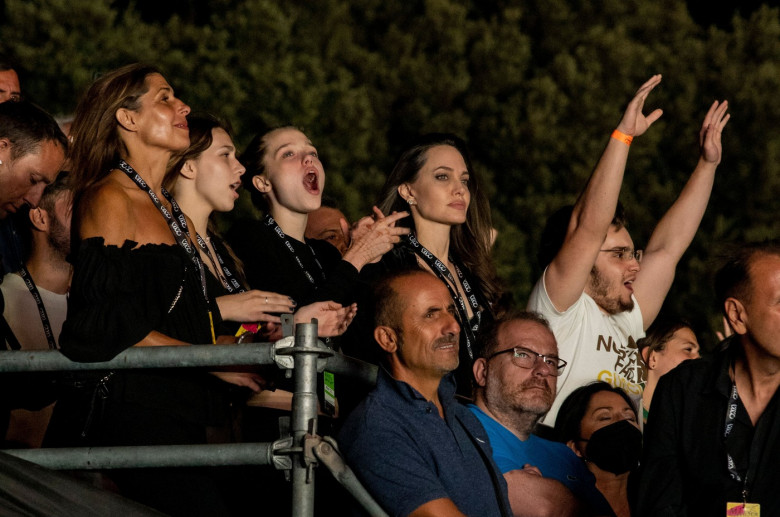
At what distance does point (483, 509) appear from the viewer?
4176mm

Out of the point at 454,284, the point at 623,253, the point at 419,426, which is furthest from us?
the point at 623,253

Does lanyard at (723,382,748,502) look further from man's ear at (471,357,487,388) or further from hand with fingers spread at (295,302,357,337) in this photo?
hand with fingers spread at (295,302,357,337)

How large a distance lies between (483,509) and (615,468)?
1479 mm

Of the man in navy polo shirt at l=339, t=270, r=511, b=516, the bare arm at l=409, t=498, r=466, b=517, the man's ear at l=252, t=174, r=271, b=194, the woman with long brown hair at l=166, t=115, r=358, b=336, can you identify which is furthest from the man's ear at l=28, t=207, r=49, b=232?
the bare arm at l=409, t=498, r=466, b=517

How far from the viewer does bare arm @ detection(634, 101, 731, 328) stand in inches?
249

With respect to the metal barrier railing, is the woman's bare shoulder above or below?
above

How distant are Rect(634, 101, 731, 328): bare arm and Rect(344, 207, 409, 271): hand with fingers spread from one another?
4.96 feet

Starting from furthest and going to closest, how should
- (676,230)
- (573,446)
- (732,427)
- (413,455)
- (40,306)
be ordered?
(676,230) → (573,446) → (40,306) → (732,427) → (413,455)

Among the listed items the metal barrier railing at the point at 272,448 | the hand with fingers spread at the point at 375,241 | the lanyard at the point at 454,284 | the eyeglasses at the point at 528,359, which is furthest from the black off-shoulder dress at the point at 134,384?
the lanyard at the point at 454,284

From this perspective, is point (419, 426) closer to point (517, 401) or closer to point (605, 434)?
point (517, 401)

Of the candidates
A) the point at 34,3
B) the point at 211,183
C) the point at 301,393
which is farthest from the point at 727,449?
the point at 34,3

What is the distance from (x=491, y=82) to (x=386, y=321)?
11.3 m

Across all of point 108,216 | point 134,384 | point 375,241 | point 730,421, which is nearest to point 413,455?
point 134,384

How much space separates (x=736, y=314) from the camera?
4543mm
